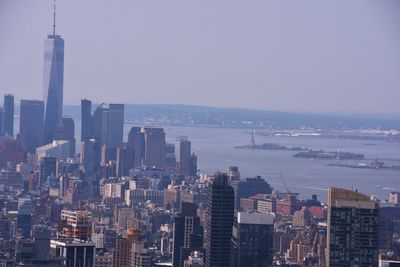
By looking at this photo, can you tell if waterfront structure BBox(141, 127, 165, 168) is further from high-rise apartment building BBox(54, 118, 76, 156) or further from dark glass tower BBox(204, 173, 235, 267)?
dark glass tower BBox(204, 173, 235, 267)

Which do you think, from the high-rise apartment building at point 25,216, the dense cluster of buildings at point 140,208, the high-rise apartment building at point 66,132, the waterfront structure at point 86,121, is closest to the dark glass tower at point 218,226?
the dense cluster of buildings at point 140,208

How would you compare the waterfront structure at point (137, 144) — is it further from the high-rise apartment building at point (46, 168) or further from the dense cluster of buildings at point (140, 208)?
the high-rise apartment building at point (46, 168)

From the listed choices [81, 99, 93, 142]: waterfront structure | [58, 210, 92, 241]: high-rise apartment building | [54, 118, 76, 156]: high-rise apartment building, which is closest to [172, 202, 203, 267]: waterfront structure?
[58, 210, 92, 241]: high-rise apartment building

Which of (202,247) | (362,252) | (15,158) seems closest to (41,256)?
(202,247)

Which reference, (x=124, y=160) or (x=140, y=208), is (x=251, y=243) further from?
(x=124, y=160)

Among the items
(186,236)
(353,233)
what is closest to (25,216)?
(186,236)

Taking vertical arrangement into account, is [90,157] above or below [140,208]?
above
